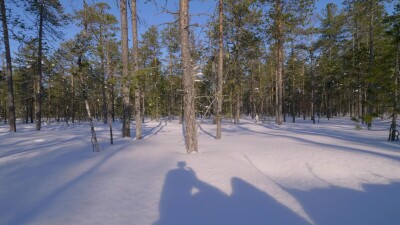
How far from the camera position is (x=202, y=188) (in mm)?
5309

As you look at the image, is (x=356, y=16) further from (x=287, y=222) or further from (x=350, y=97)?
(x=350, y=97)

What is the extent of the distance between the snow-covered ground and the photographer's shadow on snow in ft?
0.05

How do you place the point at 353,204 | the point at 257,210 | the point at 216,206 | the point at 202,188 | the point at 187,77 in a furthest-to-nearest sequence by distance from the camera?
the point at 187,77
the point at 202,188
the point at 353,204
the point at 216,206
the point at 257,210

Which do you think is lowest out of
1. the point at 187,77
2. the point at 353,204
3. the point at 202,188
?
the point at 353,204

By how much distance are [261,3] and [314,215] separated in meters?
18.4

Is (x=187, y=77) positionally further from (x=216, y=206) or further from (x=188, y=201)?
(x=216, y=206)

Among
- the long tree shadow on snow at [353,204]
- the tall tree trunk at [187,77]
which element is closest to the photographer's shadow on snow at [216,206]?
the long tree shadow on snow at [353,204]

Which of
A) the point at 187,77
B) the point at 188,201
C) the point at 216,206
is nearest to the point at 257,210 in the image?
the point at 216,206

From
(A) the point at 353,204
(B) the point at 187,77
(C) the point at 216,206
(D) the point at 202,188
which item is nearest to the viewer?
(C) the point at 216,206

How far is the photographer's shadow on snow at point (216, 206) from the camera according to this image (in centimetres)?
400

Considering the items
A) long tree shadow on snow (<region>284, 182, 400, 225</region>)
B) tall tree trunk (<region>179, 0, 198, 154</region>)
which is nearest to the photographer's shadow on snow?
long tree shadow on snow (<region>284, 182, 400, 225</region>)

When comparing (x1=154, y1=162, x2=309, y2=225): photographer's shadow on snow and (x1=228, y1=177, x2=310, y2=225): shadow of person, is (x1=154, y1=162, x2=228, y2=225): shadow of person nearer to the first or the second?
(x1=154, y1=162, x2=309, y2=225): photographer's shadow on snow

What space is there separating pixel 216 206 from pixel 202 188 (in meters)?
0.85

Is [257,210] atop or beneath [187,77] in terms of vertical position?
beneath
